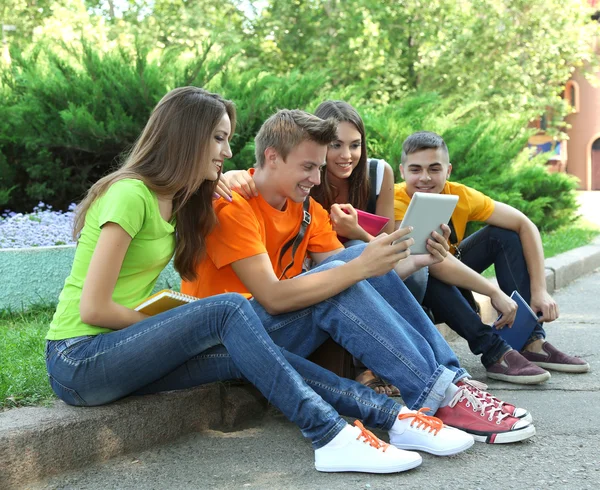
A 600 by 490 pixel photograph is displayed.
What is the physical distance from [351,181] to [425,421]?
1.72 metres

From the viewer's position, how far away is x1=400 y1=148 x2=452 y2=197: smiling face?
14.3ft

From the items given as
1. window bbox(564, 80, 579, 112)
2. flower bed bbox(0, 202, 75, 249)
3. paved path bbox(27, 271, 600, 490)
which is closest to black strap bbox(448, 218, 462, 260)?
paved path bbox(27, 271, 600, 490)

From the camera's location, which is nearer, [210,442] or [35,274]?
[210,442]

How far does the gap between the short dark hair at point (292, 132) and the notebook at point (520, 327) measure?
55.9 inches

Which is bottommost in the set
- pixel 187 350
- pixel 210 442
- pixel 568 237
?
pixel 568 237

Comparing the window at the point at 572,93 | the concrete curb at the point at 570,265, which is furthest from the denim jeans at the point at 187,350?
the window at the point at 572,93

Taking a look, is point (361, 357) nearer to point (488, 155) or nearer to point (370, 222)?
point (370, 222)

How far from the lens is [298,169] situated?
3430 mm

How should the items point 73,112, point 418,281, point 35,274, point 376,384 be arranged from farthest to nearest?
point 73,112, point 35,274, point 418,281, point 376,384

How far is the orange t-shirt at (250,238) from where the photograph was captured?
10.6 ft

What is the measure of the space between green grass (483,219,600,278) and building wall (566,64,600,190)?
1921 centimetres

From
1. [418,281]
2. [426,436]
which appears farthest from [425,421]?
[418,281]

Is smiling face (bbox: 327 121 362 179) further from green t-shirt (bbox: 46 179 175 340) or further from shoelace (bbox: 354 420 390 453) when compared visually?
shoelace (bbox: 354 420 390 453)

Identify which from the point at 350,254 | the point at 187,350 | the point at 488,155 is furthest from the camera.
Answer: the point at 488,155
